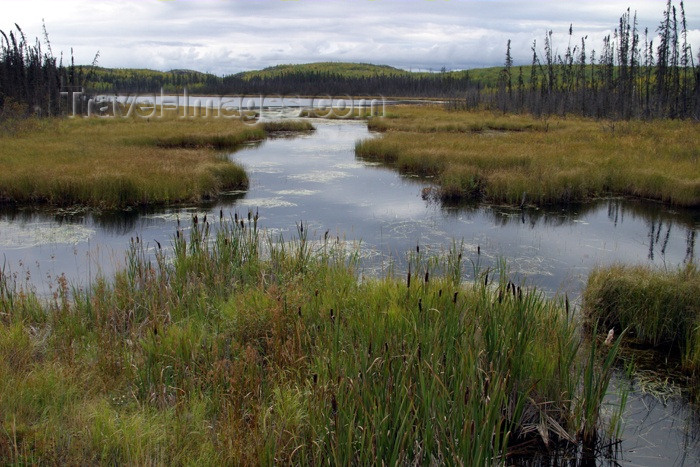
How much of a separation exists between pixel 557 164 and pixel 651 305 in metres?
13.9

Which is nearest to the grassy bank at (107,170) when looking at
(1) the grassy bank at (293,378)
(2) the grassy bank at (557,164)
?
(2) the grassy bank at (557,164)

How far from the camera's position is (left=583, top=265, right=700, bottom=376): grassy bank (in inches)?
318

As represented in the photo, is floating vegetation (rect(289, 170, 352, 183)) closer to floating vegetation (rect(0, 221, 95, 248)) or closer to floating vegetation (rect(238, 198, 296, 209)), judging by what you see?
floating vegetation (rect(238, 198, 296, 209))

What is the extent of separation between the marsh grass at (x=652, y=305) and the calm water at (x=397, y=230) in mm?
1029

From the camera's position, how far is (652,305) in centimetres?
837

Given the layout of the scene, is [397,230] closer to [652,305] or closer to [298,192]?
[298,192]

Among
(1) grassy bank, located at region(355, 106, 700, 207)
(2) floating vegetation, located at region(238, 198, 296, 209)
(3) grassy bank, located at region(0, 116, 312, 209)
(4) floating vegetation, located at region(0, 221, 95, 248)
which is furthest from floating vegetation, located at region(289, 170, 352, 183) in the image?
(4) floating vegetation, located at region(0, 221, 95, 248)

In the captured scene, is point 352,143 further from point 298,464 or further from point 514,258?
point 298,464

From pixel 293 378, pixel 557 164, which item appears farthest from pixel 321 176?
pixel 293 378

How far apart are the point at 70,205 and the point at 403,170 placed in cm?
1366

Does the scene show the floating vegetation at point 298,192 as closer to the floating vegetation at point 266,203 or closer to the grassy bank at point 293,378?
the floating vegetation at point 266,203

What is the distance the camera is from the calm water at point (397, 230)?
1144 cm

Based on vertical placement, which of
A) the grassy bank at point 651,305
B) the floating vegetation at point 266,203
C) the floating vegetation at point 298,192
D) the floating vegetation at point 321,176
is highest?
the floating vegetation at point 321,176

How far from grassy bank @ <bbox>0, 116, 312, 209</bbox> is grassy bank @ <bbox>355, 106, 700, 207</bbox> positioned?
27.2 feet
